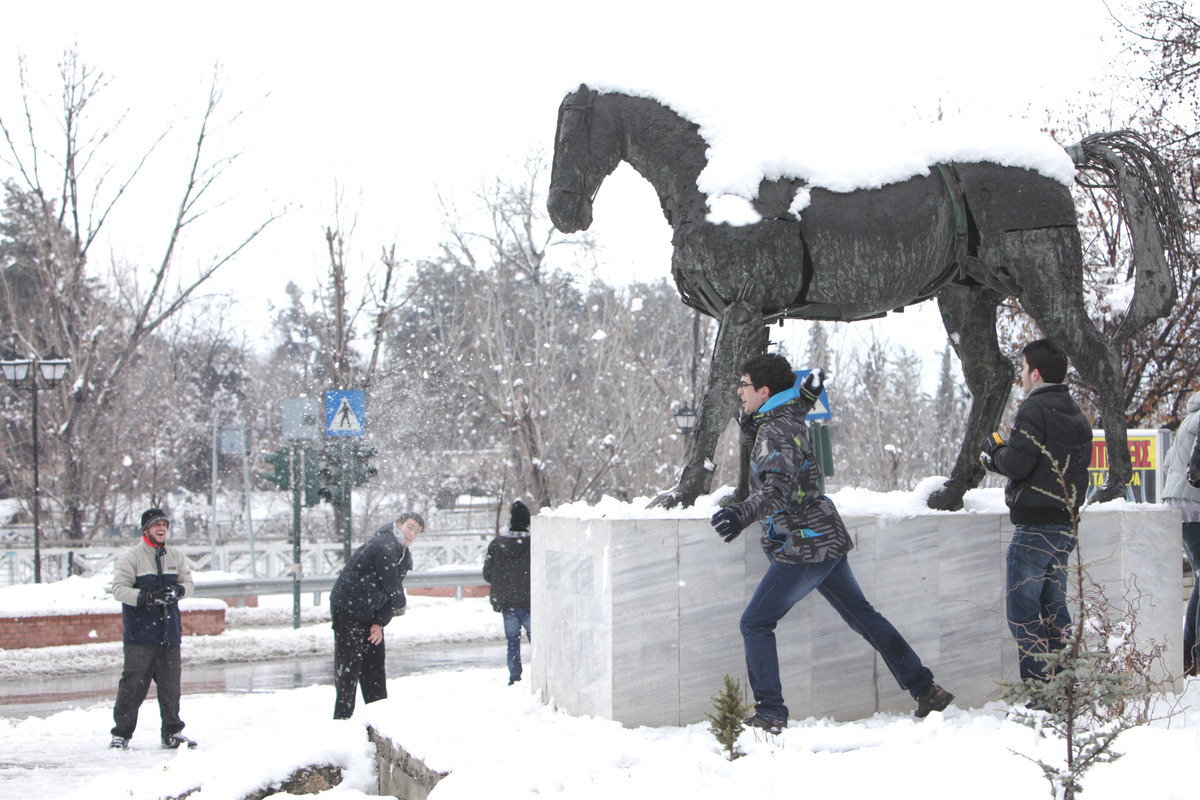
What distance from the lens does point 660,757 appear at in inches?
178

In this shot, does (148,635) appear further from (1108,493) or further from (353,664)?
(1108,493)

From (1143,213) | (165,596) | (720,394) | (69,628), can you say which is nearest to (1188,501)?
(1143,213)

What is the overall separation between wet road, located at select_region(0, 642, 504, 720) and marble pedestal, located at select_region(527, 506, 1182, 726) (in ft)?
24.4

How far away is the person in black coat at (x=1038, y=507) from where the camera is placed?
505 centimetres

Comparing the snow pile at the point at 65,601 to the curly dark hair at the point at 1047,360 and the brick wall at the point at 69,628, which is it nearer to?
the brick wall at the point at 69,628

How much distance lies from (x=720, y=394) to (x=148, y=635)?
5.45 metres

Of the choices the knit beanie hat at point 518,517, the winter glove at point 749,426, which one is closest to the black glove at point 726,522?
the winter glove at point 749,426

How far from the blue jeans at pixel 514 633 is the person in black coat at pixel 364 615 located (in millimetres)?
2249

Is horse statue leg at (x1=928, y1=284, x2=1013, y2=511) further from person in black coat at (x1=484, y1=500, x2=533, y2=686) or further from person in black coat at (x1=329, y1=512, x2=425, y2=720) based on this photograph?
person in black coat at (x1=484, y1=500, x2=533, y2=686)

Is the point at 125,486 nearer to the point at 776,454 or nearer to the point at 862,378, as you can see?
the point at 862,378

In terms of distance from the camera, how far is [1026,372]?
5418 mm

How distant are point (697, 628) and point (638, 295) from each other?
2872 centimetres

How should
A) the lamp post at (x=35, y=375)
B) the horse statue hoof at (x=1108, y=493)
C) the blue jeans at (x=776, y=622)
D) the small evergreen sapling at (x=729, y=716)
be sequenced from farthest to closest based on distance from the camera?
the lamp post at (x=35, y=375) < the horse statue hoof at (x=1108, y=493) < the blue jeans at (x=776, y=622) < the small evergreen sapling at (x=729, y=716)

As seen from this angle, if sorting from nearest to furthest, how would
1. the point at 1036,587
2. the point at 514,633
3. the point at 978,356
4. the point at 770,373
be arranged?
the point at 770,373, the point at 1036,587, the point at 978,356, the point at 514,633
